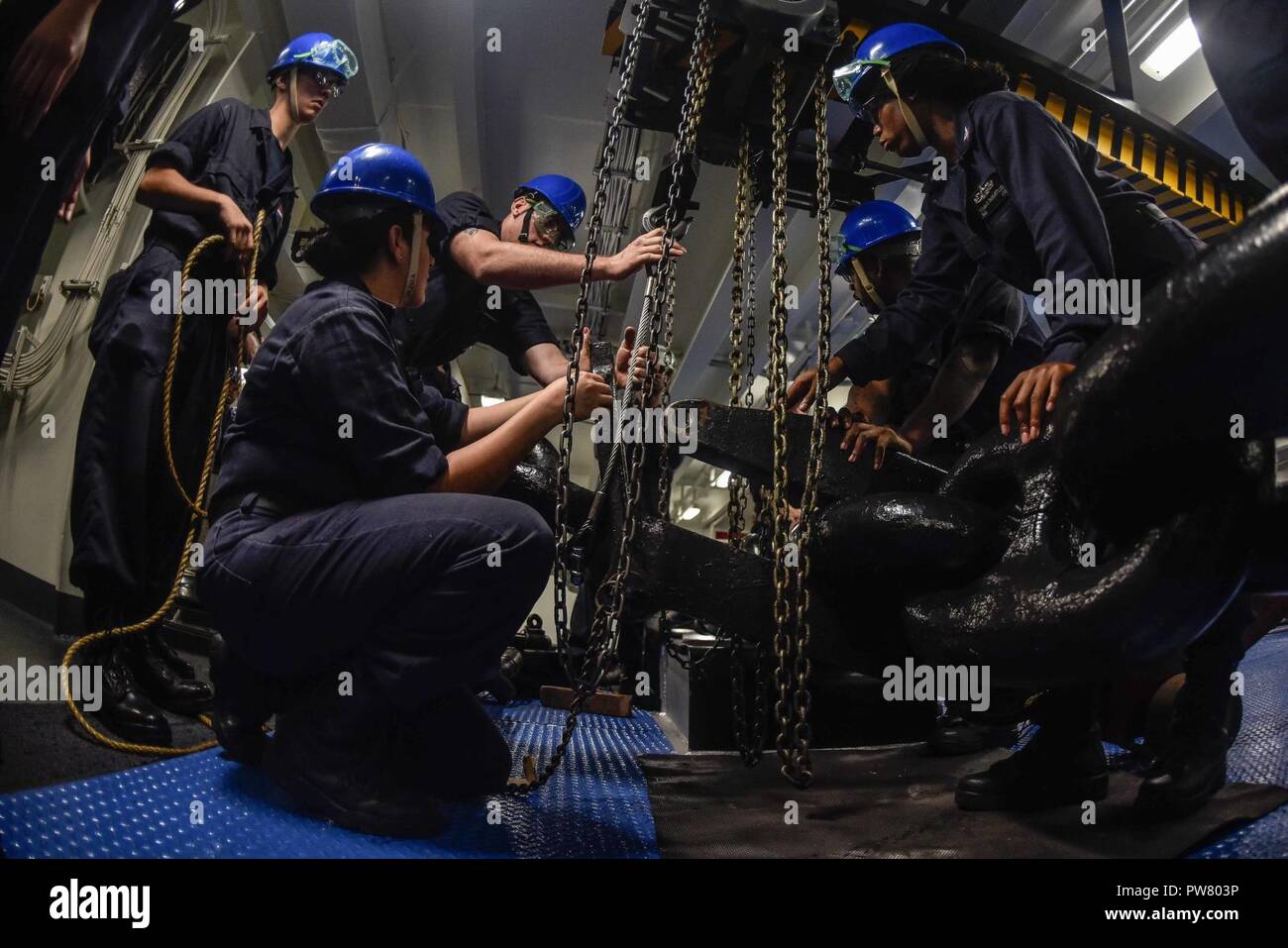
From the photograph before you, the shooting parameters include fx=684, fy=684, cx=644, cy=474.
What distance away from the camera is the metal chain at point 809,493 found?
→ 1362 mm

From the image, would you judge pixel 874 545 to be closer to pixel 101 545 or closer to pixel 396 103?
pixel 101 545

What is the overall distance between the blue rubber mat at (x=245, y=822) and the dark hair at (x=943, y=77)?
243 cm

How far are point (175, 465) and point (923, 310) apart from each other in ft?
8.49

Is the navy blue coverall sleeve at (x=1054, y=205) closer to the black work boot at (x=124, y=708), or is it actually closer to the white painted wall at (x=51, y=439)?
the black work boot at (x=124, y=708)

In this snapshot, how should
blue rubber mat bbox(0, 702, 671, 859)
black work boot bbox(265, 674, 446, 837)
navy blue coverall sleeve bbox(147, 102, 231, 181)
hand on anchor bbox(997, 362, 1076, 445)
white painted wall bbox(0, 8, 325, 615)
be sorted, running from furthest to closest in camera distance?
1. white painted wall bbox(0, 8, 325, 615)
2. navy blue coverall sleeve bbox(147, 102, 231, 181)
3. hand on anchor bbox(997, 362, 1076, 445)
4. black work boot bbox(265, 674, 446, 837)
5. blue rubber mat bbox(0, 702, 671, 859)

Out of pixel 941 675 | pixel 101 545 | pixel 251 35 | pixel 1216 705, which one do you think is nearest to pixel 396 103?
pixel 251 35

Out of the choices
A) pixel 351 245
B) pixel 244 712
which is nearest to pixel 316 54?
pixel 351 245

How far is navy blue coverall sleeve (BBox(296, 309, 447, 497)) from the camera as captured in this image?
1.34m

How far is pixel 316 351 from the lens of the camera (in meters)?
1.36

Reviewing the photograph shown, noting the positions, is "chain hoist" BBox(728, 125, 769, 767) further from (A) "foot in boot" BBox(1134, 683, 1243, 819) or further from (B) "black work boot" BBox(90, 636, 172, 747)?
(B) "black work boot" BBox(90, 636, 172, 747)

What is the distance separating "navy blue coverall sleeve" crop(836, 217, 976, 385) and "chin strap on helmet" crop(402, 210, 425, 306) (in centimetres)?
147

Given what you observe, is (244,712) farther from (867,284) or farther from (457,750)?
(867,284)

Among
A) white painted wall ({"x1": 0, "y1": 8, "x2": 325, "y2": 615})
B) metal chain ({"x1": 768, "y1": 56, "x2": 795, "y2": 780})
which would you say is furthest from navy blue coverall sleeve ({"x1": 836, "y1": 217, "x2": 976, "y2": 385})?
white painted wall ({"x1": 0, "y1": 8, "x2": 325, "y2": 615})
